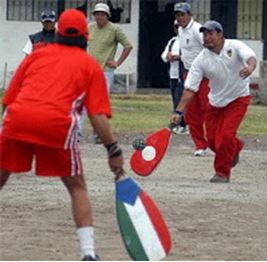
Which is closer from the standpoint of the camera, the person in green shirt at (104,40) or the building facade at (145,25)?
the person in green shirt at (104,40)

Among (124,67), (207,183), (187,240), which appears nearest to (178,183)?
(207,183)

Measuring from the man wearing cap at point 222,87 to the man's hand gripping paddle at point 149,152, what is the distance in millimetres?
365

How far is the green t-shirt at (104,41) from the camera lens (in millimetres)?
19484

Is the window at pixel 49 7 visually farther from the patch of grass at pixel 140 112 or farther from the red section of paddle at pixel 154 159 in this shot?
the red section of paddle at pixel 154 159

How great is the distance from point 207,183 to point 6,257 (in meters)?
5.18

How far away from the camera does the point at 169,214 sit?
40.4ft

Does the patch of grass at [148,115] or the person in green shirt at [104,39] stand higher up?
the person in green shirt at [104,39]

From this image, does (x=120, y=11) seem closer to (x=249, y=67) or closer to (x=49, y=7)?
(x=49, y=7)

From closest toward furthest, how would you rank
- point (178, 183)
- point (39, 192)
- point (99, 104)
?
point (99, 104) < point (39, 192) < point (178, 183)

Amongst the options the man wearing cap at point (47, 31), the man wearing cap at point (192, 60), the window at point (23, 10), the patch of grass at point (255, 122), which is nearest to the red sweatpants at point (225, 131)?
the man wearing cap at point (192, 60)

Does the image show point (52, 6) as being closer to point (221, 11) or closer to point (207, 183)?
point (221, 11)

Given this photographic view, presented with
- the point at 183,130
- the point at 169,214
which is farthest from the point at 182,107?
the point at 183,130

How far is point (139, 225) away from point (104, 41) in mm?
10136

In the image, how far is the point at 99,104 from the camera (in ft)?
31.1
